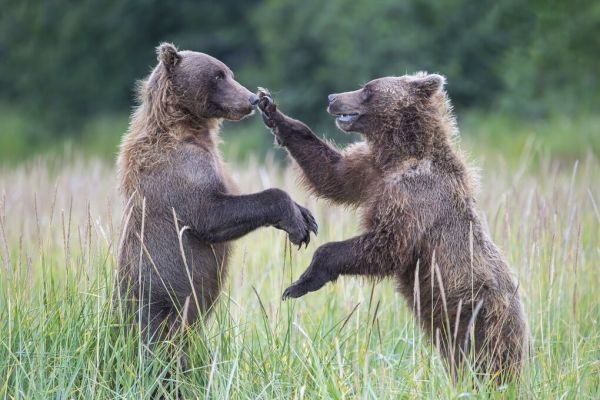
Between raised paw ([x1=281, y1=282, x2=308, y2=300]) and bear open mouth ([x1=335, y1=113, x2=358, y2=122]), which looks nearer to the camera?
raised paw ([x1=281, y1=282, x2=308, y2=300])

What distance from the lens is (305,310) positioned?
6125 mm

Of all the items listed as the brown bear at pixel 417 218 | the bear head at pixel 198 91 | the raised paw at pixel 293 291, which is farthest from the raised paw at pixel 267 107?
the raised paw at pixel 293 291

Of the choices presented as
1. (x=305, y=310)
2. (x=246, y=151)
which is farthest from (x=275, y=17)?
(x=305, y=310)

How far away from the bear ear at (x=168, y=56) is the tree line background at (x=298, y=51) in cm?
769

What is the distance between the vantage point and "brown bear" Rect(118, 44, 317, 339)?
520 centimetres

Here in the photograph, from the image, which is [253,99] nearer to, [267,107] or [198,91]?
[267,107]

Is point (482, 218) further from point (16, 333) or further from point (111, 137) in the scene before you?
point (111, 137)

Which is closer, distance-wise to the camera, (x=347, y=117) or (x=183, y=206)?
(x=183, y=206)

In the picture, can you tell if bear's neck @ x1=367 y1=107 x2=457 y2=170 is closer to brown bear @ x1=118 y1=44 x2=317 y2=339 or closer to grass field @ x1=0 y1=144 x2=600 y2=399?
brown bear @ x1=118 y1=44 x2=317 y2=339

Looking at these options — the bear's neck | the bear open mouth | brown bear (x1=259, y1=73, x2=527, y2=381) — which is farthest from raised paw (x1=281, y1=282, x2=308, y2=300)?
the bear open mouth

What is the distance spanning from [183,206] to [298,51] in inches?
727

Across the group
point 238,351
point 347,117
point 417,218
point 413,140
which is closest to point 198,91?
point 347,117

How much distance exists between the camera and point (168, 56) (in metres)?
5.71

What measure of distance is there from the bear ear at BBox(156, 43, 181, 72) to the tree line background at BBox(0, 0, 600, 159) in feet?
25.2
